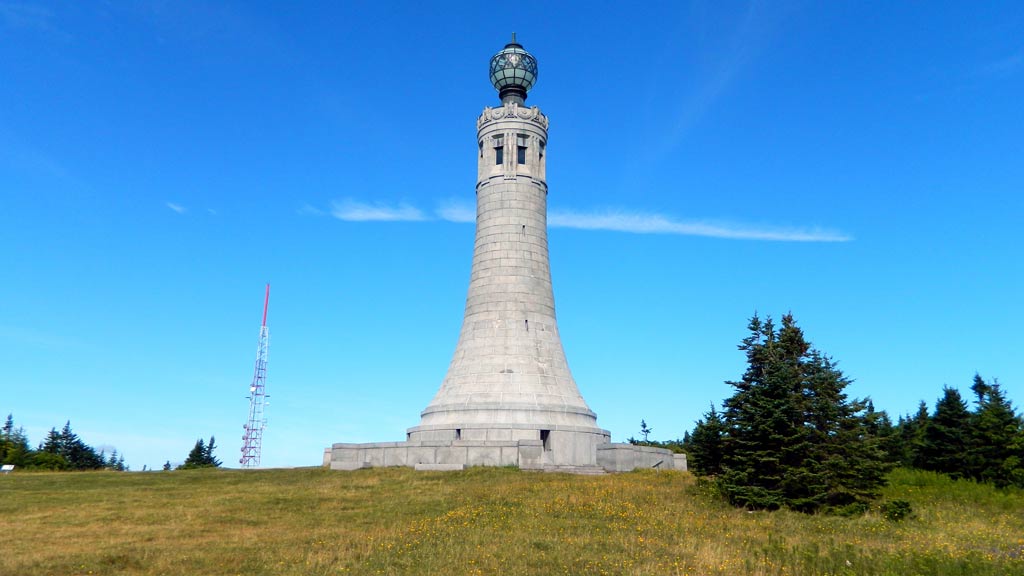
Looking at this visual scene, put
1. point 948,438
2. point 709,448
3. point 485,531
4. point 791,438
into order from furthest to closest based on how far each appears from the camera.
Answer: point 948,438 < point 709,448 < point 791,438 < point 485,531

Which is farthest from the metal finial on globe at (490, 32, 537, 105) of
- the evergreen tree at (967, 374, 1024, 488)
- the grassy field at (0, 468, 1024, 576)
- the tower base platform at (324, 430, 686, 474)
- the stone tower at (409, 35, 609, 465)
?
the evergreen tree at (967, 374, 1024, 488)

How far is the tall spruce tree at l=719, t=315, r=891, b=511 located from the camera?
776 inches

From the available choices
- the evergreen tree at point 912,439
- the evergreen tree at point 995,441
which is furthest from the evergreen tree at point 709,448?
the evergreen tree at point 912,439

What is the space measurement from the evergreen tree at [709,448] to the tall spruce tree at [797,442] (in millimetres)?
1370

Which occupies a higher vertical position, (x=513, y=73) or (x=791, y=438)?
(x=513, y=73)

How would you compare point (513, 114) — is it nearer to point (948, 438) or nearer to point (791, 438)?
point (791, 438)

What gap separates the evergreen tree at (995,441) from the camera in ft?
112

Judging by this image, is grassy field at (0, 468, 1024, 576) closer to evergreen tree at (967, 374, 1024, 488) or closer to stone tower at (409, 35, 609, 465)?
stone tower at (409, 35, 609, 465)

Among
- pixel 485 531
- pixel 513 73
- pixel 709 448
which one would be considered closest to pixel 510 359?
pixel 709 448

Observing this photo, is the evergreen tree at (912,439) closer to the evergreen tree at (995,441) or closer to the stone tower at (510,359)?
the evergreen tree at (995,441)

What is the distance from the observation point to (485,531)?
1653cm

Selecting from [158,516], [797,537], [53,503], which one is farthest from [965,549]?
[53,503]

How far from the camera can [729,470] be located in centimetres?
2072

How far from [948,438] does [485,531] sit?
3280 cm
